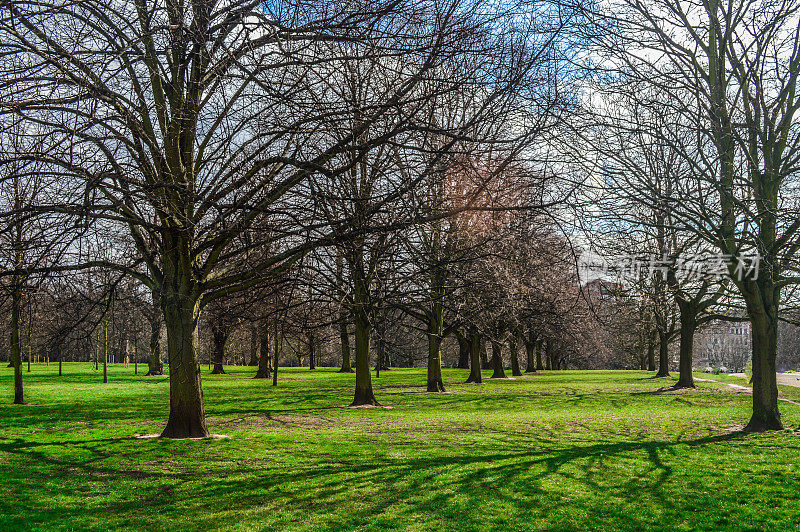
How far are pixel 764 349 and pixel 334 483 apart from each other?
996 cm

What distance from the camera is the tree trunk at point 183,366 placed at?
11.0 metres

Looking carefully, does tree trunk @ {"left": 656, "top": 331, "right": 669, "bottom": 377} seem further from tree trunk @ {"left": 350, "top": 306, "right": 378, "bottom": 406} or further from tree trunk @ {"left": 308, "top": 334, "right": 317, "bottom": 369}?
tree trunk @ {"left": 350, "top": 306, "right": 378, "bottom": 406}

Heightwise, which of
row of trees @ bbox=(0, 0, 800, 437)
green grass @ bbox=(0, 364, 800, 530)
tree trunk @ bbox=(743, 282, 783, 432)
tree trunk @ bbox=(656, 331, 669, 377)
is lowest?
tree trunk @ bbox=(656, 331, 669, 377)

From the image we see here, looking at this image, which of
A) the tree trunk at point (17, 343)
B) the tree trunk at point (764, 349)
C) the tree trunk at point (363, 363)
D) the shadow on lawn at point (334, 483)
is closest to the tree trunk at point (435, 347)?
the tree trunk at point (363, 363)

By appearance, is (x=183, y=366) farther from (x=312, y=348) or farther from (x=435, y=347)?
(x=312, y=348)

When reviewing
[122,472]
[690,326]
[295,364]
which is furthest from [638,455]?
[295,364]

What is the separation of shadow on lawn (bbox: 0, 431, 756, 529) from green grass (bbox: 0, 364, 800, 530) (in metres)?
0.03

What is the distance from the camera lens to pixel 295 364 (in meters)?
81.3

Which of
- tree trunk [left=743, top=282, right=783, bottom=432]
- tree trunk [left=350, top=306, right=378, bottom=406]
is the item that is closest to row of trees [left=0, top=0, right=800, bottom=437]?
tree trunk [left=743, top=282, right=783, bottom=432]

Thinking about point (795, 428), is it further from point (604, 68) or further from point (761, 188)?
point (604, 68)

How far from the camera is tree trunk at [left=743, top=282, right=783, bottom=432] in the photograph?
1311 centimetres

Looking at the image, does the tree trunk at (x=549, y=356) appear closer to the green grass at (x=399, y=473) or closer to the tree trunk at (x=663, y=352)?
the tree trunk at (x=663, y=352)

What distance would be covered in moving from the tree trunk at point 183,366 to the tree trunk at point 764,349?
1152 centimetres

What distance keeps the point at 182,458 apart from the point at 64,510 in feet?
9.61
